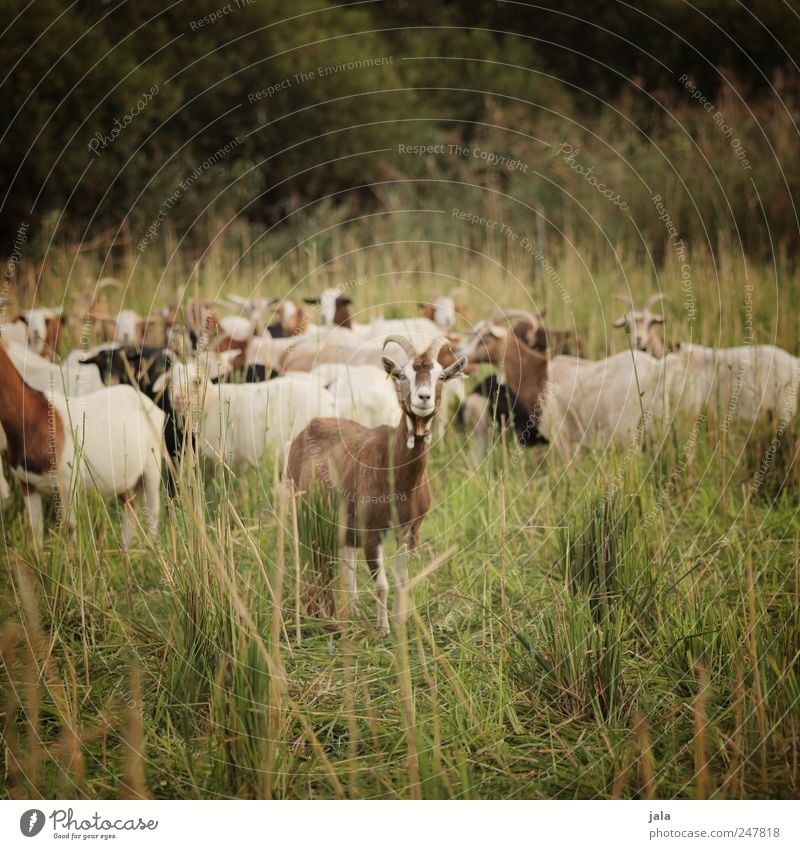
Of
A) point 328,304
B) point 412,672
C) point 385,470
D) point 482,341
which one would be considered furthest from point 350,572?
point 328,304

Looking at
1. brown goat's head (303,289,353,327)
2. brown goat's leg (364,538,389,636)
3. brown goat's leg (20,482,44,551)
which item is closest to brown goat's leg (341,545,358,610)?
brown goat's leg (364,538,389,636)

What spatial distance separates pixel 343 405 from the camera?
252 inches

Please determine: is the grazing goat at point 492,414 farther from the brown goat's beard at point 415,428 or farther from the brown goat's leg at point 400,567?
the brown goat's beard at point 415,428

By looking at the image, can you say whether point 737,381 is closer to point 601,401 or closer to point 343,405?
point 601,401

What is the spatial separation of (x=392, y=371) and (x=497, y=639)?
1.52 metres

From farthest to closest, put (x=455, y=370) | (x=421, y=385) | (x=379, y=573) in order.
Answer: (x=379, y=573) < (x=455, y=370) < (x=421, y=385)

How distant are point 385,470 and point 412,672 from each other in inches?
44.3

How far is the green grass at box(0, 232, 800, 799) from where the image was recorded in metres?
3.60

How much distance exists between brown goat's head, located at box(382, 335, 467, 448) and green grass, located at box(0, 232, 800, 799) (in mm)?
812

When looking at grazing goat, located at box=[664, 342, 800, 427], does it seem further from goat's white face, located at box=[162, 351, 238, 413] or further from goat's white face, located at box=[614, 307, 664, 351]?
goat's white face, located at box=[162, 351, 238, 413]
